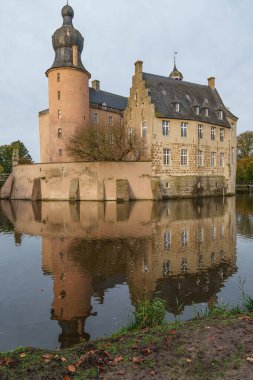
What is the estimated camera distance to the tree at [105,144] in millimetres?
32938

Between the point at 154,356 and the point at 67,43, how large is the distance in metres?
41.0

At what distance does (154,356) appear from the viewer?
13.4 feet

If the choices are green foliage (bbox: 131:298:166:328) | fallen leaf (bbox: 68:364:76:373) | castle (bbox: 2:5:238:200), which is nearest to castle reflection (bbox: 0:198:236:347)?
green foliage (bbox: 131:298:166:328)

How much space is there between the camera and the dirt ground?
371 centimetres

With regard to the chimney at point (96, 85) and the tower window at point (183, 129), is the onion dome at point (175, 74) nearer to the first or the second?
the chimney at point (96, 85)

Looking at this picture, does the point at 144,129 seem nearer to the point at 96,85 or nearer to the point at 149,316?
the point at 96,85

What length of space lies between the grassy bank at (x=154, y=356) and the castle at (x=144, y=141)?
26821mm

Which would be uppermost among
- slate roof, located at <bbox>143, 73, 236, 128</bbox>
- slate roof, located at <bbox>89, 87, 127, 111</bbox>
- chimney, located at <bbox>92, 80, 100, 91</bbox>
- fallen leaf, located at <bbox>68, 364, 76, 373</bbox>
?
chimney, located at <bbox>92, 80, 100, 91</bbox>

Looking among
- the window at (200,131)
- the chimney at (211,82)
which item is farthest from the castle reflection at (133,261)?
the chimney at (211,82)

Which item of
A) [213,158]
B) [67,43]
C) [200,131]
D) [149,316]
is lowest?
[149,316]

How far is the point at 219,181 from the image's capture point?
39375mm

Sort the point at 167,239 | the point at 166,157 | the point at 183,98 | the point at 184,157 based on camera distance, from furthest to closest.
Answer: the point at 183,98 → the point at 184,157 → the point at 166,157 → the point at 167,239

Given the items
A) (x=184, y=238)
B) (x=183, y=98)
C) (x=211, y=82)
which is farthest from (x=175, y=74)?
(x=184, y=238)

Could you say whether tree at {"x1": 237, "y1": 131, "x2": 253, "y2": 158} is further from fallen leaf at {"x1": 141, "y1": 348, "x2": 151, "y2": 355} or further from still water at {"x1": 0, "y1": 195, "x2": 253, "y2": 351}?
fallen leaf at {"x1": 141, "y1": 348, "x2": 151, "y2": 355}
